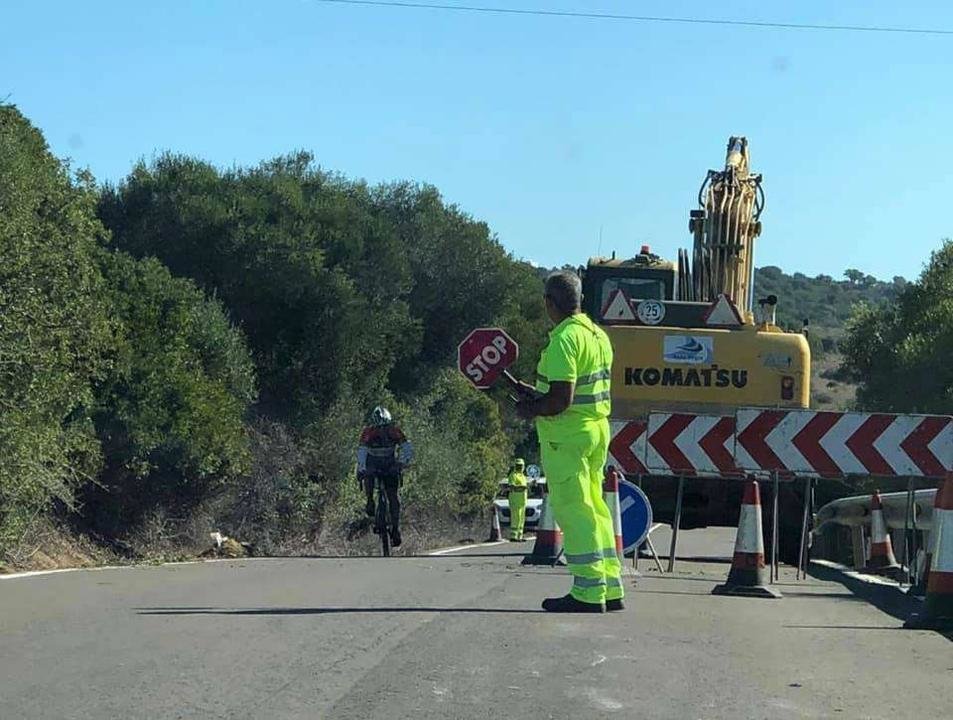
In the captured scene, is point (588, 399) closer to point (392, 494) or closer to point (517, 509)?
point (392, 494)

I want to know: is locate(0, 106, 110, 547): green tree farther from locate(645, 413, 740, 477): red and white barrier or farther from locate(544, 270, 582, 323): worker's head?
locate(544, 270, 582, 323): worker's head

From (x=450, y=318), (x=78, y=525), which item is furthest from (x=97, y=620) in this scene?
(x=450, y=318)

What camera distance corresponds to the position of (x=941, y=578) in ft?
31.3

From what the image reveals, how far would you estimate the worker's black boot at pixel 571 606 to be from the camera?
9453 mm

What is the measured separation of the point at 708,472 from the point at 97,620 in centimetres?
680

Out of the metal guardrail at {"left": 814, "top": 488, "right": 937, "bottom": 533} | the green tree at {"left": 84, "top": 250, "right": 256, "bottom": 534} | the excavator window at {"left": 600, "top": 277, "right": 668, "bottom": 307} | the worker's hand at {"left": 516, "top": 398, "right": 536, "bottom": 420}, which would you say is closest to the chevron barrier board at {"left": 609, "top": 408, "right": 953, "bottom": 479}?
the metal guardrail at {"left": 814, "top": 488, "right": 937, "bottom": 533}

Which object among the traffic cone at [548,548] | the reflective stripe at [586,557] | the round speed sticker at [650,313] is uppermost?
the round speed sticker at [650,313]

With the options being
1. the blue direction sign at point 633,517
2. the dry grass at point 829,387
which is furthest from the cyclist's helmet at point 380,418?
the dry grass at point 829,387

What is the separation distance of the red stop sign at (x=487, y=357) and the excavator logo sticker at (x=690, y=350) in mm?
6232

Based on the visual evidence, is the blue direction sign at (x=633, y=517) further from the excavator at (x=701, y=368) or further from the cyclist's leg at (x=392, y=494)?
the cyclist's leg at (x=392, y=494)

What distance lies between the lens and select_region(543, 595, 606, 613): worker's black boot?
31.0ft

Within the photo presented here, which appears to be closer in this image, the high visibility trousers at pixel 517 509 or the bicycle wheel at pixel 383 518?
the bicycle wheel at pixel 383 518

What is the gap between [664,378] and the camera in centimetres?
1745

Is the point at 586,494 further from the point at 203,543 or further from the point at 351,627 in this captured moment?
the point at 203,543
